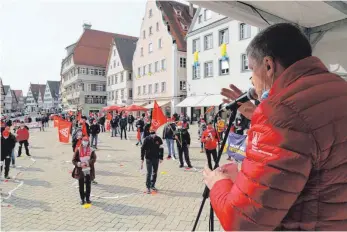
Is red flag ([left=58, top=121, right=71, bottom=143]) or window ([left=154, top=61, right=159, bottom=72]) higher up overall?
window ([left=154, top=61, right=159, bottom=72])

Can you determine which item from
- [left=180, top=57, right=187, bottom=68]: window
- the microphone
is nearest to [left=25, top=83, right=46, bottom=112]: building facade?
[left=180, top=57, right=187, bottom=68]: window

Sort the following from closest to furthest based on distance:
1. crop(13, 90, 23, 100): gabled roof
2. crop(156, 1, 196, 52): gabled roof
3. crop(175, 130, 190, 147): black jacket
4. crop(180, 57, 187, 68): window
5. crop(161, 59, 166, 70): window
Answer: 1. crop(175, 130, 190, 147): black jacket
2. crop(180, 57, 187, 68): window
3. crop(156, 1, 196, 52): gabled roof
4. crop(161, 59, 166, 70): window
5. crop(13, 90, 23, 100): gabled roof

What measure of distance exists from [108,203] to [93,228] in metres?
1.41

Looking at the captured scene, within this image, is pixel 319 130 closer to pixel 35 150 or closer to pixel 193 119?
pixel 35 150

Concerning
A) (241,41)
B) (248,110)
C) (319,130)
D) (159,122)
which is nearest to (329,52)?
(248,110)

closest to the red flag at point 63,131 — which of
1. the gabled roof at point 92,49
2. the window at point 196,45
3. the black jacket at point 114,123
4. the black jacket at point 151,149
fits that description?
the black jacket at point 114,123

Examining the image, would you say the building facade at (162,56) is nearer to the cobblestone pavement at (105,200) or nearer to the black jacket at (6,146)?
the cobblestone pavement at (105,200)

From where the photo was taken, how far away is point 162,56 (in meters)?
37.2

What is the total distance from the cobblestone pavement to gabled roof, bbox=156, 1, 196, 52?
2789cm

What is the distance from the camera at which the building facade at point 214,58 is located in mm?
25125

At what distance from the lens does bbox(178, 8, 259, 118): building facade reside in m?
25.1

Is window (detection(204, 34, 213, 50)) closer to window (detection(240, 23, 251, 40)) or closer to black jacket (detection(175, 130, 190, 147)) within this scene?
window (detection(240, 23, 251, 40))

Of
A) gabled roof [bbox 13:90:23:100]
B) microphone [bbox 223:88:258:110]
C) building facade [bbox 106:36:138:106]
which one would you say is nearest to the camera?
microphone [bbox 223:88:258:110]

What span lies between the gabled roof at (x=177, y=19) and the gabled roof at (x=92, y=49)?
2055 centimetres
